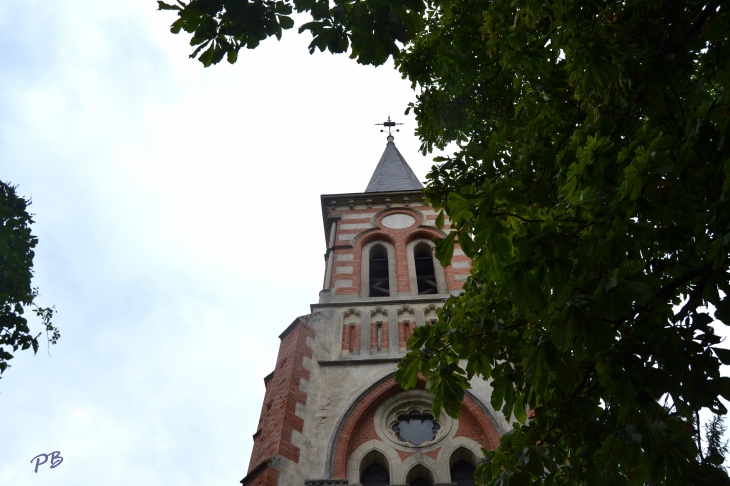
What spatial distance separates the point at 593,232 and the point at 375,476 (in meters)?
8.04

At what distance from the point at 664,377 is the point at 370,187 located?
22443 millimetres

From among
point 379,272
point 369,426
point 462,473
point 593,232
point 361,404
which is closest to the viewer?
point 593,232

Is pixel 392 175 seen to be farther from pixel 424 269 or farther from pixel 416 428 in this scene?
pixel 416 428

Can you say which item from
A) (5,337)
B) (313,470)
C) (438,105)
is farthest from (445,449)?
(5,337)

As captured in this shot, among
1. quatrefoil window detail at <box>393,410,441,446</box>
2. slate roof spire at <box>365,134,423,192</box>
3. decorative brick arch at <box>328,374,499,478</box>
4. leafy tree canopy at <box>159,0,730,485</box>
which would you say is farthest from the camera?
slate roof spire at <box>365,134,423,192</box>

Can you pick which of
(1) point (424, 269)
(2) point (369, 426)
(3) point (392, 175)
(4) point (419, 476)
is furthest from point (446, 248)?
(3) point (392, 175)

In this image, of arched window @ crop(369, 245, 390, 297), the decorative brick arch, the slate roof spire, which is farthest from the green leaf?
the slate roof spire

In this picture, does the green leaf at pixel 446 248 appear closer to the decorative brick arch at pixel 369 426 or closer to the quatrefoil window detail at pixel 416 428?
the decorative brick arch at pixel 369 426

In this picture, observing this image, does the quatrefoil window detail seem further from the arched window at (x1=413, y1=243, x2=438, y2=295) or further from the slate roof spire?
the slate roof spire

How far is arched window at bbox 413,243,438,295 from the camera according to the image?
17.7 metres

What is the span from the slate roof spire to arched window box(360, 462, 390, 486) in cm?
1307

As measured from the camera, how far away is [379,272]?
18.8 meters

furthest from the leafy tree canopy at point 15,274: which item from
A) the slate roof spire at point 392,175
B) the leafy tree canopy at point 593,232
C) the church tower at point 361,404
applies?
the slate roof spire at point 392,175

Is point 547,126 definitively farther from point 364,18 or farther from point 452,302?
point 364,18
